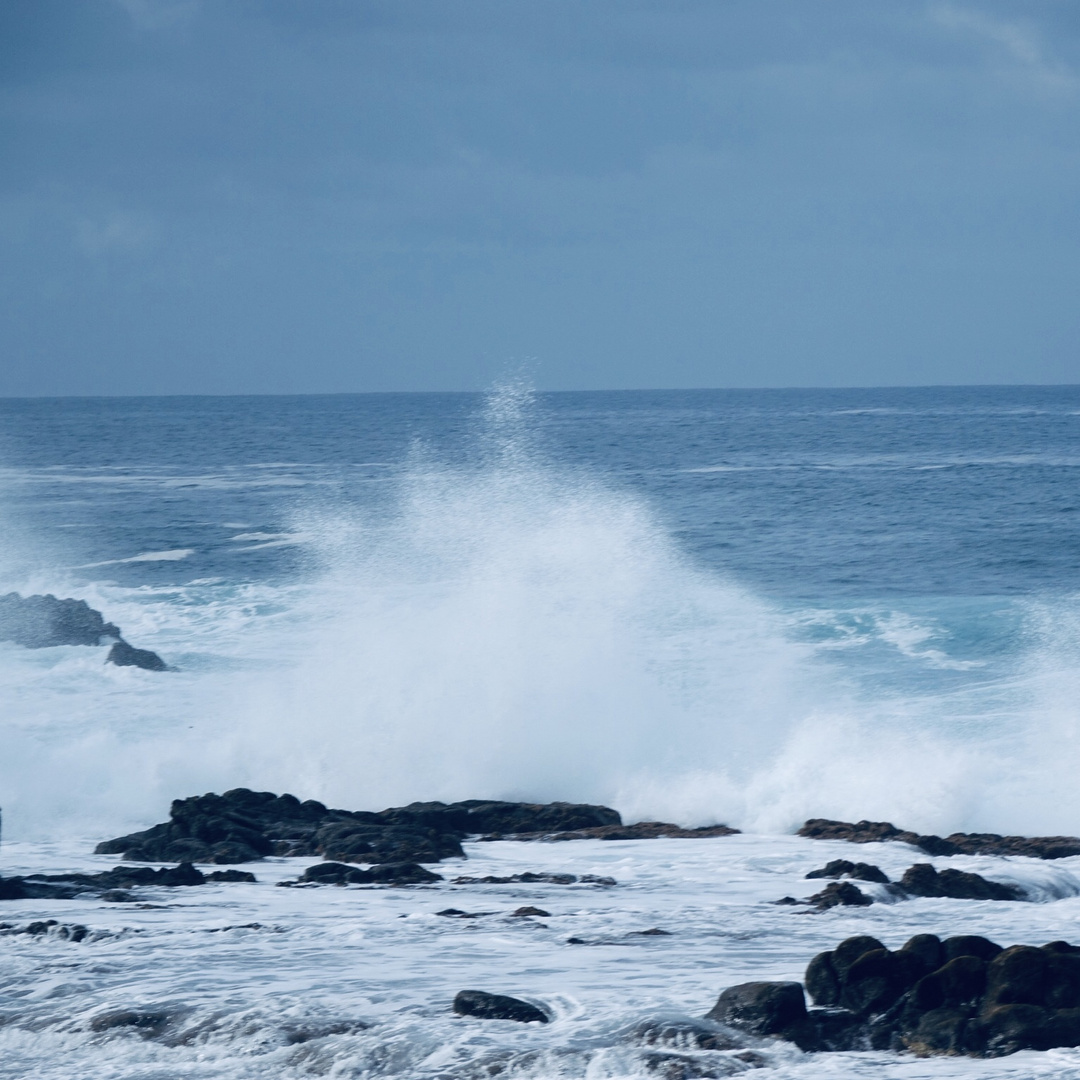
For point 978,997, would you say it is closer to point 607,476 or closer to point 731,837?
point 731,837

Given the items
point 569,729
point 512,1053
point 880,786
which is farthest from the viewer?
point 569,729

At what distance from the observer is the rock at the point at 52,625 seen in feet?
96.8

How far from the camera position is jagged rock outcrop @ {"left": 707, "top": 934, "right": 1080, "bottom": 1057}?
10.5 meters

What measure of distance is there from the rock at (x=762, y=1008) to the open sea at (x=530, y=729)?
275 millimetres

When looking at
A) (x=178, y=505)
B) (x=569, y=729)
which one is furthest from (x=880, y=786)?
(x=178, y=505)

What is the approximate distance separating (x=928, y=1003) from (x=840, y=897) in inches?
149

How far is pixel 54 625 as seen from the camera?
29.8 metres

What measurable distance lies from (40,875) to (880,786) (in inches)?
450

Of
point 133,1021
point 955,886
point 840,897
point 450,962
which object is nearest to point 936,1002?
point 840,897

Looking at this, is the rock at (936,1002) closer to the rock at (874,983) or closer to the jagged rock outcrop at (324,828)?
the rock at (874,983)

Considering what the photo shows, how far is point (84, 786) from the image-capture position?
68.7 ft

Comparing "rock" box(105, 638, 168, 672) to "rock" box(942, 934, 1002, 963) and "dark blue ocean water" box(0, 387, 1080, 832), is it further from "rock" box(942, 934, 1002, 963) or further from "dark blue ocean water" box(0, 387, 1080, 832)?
"rock" box(942, 934, 1002, 963)

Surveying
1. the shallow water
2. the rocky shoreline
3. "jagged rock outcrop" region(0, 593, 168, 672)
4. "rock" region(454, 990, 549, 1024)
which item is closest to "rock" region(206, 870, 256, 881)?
the rocky shoreline

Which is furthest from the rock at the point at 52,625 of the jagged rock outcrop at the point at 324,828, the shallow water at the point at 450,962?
the shallow water at the point at 450,962
